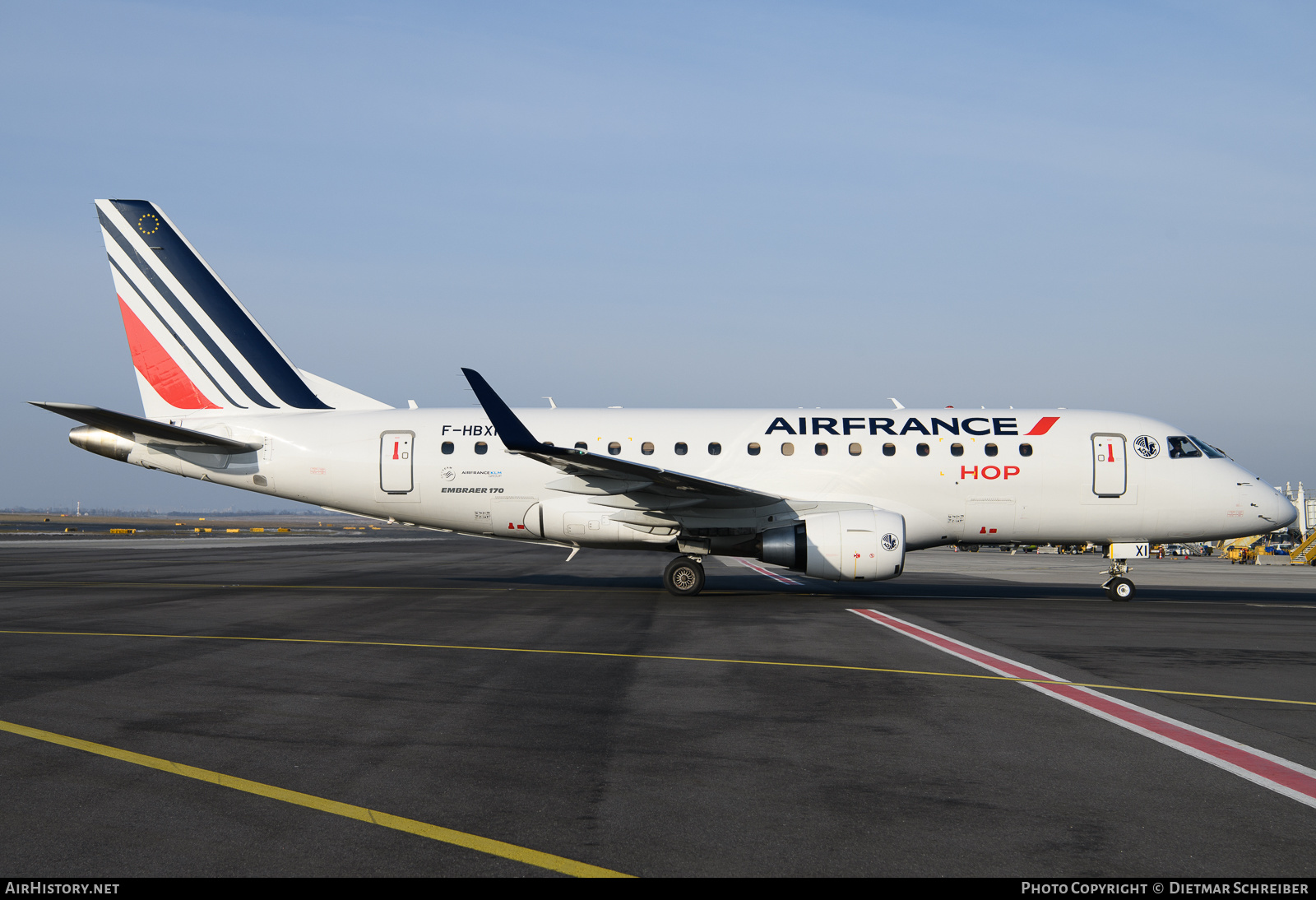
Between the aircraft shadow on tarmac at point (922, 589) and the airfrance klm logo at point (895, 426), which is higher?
the airfrance klm logo at point (895, 426)

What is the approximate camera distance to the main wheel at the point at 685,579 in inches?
722

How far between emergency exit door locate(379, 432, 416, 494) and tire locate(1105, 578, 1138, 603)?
51.8ft

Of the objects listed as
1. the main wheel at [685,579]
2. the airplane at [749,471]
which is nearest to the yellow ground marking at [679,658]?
the airplane at [749,471]

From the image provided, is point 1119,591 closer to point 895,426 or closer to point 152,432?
point 895,426

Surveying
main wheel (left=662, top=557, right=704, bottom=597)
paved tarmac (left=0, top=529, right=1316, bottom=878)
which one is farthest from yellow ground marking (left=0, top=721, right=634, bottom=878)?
main wheel (left=662, top=557, right=704, bottom=597)

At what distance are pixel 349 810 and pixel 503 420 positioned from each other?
11.8 m

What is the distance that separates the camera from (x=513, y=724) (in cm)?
696

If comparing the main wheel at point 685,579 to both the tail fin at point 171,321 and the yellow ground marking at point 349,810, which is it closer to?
the tail fin at point 171,321

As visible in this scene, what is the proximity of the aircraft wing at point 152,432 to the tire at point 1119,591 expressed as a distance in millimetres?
19474

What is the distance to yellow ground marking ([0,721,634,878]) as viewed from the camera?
4062 mm

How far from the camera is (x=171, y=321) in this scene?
20.5 metres

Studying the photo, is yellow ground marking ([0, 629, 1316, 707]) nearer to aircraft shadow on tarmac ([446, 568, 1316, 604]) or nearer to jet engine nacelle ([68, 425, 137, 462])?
jet engine nacelle ([68, 425, 137, 462])
